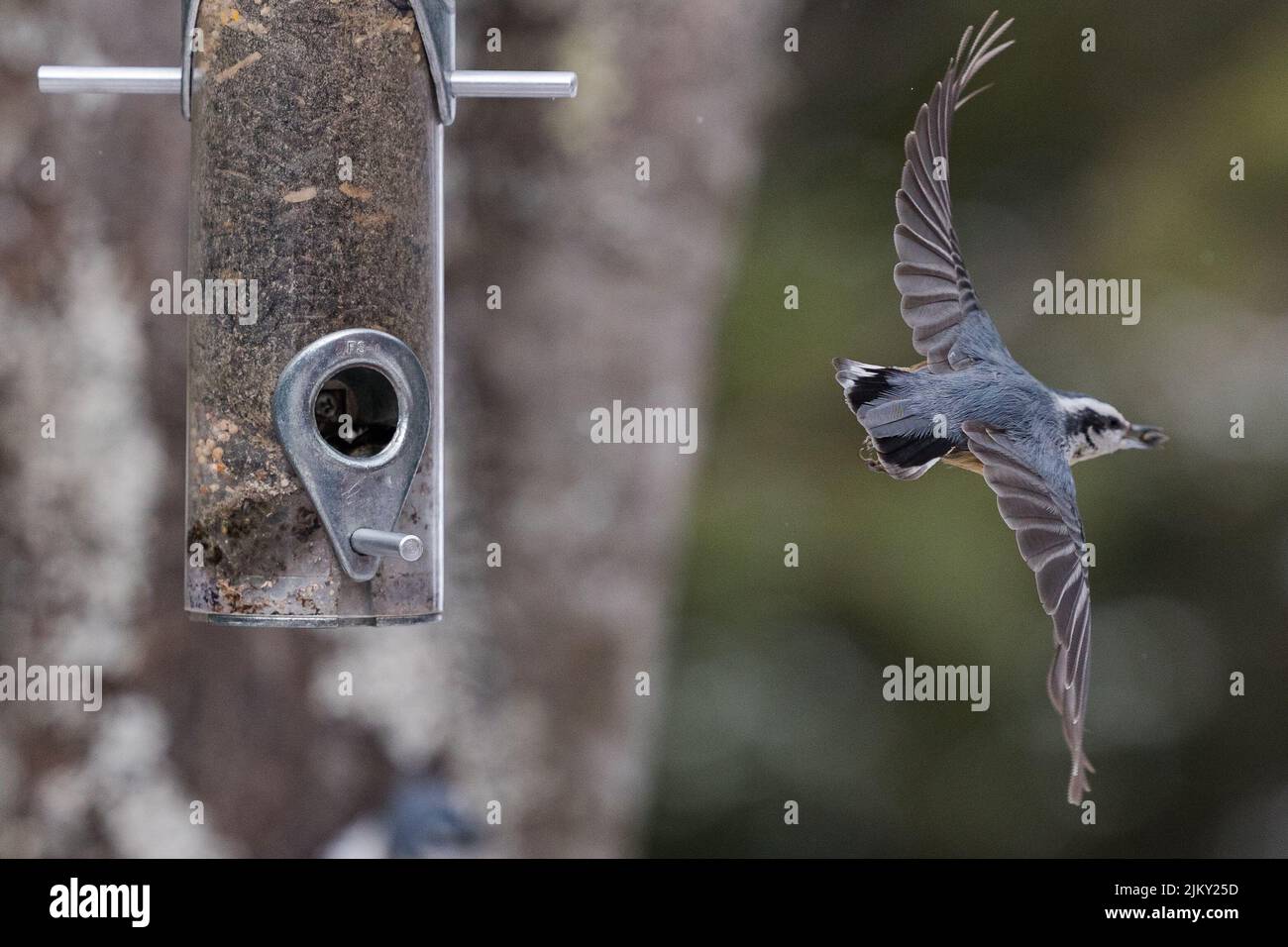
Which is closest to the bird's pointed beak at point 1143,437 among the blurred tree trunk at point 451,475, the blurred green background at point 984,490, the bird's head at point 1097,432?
the bird's head at point 1097,432

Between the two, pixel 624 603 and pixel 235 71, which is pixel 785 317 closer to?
A: pixel 624 603

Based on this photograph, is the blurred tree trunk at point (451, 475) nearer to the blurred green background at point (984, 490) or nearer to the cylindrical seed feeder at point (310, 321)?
the blurred green background at point (984, 490)

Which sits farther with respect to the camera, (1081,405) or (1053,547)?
(1081,405)

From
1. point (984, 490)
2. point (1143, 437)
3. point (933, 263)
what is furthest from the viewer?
point (984, 490)

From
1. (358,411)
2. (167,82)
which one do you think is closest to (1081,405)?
(358,411)

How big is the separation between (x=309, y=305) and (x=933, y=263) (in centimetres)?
145

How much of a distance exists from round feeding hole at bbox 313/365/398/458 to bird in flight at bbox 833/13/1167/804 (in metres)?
0.99

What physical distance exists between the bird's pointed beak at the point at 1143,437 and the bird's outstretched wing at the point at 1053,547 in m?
0.30

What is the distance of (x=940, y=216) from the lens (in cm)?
333

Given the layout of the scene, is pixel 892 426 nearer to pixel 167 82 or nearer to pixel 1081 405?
pixel 1081 405

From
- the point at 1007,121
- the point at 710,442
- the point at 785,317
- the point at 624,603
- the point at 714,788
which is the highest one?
the point at 1007,121

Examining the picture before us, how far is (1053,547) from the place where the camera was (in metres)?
2.77

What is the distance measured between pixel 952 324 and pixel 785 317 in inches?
58.2
